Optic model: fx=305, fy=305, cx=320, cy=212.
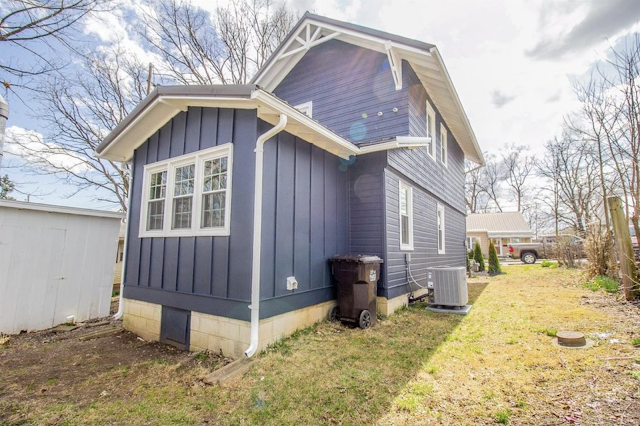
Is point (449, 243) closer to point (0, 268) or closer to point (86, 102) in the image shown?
point (0, 268)

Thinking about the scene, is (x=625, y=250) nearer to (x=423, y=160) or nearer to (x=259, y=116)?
(x=423, y=160)

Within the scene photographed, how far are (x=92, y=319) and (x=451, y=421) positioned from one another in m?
7.16

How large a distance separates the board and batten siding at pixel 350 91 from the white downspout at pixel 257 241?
3769 millimetres

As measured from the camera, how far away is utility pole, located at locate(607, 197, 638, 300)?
5.82 metres

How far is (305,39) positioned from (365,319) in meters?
7.32

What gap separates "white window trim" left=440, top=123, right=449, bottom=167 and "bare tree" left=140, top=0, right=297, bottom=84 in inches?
381

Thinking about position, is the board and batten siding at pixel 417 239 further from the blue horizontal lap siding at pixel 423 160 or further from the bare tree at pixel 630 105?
the bare tree at pixel 630 105

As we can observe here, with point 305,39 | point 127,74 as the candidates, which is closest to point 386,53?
point 305,39

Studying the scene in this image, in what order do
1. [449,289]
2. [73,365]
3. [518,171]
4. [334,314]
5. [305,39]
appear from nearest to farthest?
[73,365] → [334,314] → [449,289] → [305,39] → [518,171]

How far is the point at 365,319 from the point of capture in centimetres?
512

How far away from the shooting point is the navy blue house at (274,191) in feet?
13.6

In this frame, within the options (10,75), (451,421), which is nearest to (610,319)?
(451,421)

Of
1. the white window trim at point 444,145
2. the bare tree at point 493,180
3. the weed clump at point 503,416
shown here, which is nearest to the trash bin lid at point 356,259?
the weed clump at point 503,416

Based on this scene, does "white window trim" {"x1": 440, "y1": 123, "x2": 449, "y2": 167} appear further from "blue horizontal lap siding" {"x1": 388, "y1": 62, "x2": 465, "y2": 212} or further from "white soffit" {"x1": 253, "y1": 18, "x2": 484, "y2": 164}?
"white soffit" {"x1": 253, "y1": 18, "x2": 484, "y2": 164}
